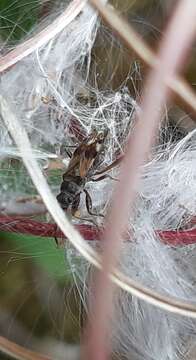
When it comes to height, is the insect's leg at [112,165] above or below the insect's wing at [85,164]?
below

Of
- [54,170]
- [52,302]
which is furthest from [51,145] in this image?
[52,302]

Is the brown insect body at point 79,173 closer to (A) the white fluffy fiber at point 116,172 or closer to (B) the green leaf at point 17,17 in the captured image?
(A) the white fluffy fiber at point 116,172

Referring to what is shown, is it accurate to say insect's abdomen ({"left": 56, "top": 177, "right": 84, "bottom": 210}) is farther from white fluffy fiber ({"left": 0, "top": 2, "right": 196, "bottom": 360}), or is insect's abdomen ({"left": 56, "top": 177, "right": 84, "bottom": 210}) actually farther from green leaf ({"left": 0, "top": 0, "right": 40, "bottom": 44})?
green leaf ({"left": 0, "top": 0, "right": 40, "bottom": 44})

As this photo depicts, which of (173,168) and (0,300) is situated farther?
(0,300)

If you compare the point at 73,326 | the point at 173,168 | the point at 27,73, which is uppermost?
the point at 27,73

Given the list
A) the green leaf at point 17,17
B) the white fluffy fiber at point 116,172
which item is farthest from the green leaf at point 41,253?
the green leaf at point 17,17

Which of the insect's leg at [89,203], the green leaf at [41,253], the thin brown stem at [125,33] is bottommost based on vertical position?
the green leaf at [41,253]

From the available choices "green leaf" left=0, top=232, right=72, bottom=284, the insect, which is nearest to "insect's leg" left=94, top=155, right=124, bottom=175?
the insect

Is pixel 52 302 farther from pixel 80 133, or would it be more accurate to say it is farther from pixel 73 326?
pixel 80 133
